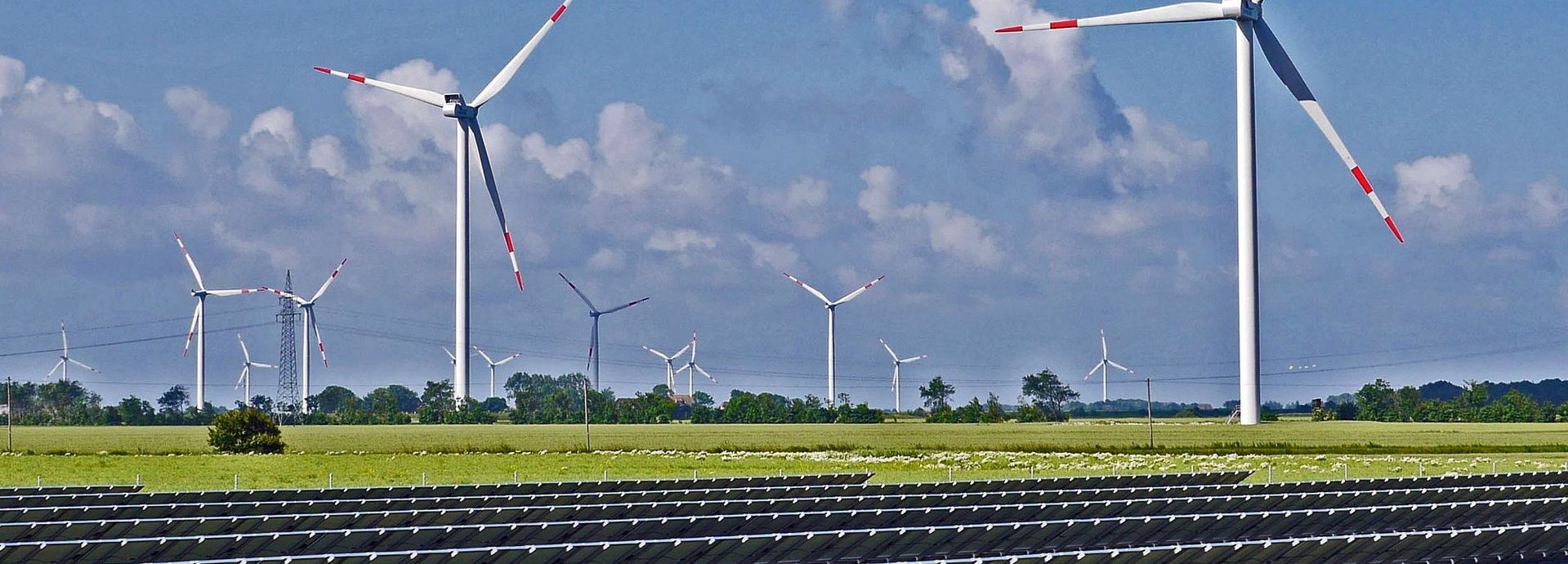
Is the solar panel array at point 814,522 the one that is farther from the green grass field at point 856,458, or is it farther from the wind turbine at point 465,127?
the wind turbine at point 465,127

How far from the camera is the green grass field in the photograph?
101 meters

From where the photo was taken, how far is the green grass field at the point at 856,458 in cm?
10056

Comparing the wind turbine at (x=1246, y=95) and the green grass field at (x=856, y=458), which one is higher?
the wind turbine at (x=1246, y=95)

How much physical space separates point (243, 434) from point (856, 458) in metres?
46.6

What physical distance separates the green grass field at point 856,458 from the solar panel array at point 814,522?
3005 cm

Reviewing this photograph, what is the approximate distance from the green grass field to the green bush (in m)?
2.86

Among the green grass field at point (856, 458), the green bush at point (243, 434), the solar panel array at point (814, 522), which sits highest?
the green bush at point (243, 434)

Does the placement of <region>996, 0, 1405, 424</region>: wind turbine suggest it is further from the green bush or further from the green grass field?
the green bush

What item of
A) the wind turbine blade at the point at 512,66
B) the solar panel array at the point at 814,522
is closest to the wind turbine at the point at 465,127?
the wind turbine blade at the point at 512,66

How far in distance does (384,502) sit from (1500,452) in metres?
95.0

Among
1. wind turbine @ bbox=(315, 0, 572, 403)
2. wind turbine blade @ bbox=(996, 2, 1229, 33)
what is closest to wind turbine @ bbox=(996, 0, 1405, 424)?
wind turbine blade @ bbox=(996, 2, 1229, 33)

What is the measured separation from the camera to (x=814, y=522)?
165 ft

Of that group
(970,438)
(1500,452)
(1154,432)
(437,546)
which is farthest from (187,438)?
(437,546)

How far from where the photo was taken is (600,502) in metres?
57.0
